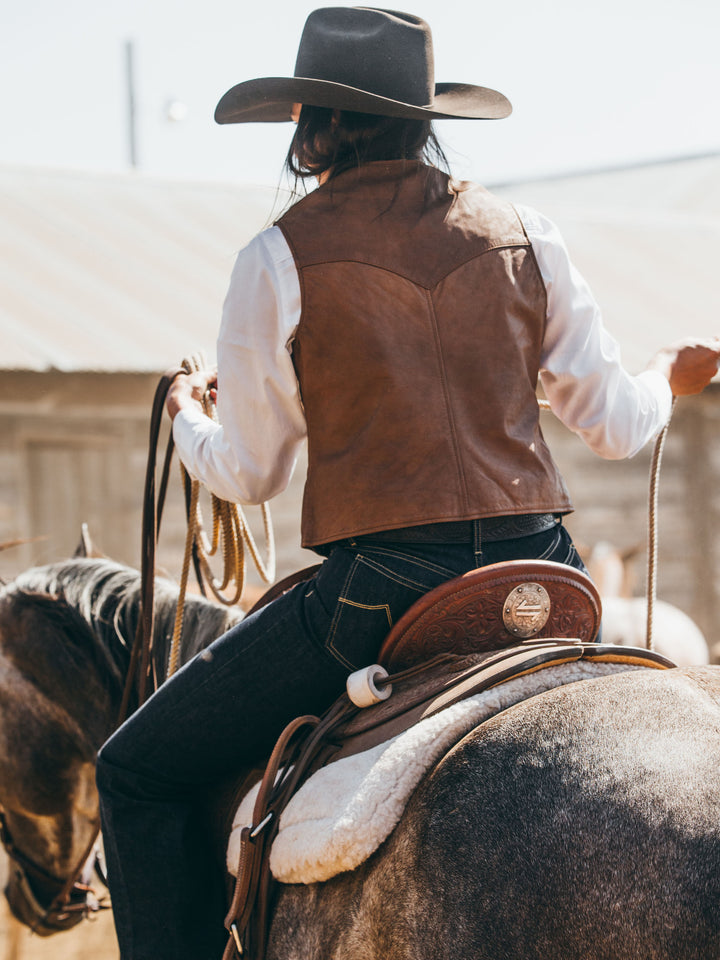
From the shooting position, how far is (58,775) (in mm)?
2693

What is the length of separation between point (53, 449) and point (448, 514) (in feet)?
25.8

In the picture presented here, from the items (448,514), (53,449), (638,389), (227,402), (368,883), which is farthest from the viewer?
(53,449)

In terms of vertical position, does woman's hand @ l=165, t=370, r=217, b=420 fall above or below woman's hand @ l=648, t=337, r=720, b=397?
below

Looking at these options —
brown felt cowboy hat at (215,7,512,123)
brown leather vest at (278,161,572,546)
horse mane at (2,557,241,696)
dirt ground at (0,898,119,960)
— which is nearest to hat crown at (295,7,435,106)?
brown felt cowboy hat at (215,7,512,123)

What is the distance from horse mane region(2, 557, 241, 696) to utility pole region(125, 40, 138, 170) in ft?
71.3

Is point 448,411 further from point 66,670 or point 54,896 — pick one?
point 54,896

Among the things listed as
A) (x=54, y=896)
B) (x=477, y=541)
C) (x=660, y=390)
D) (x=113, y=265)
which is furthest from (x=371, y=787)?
(x=113, y=265)

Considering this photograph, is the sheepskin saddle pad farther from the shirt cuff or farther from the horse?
the shirt cuff

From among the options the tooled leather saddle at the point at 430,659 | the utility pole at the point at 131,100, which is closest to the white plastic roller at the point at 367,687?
the tooled leather saddle at the point at 430,659

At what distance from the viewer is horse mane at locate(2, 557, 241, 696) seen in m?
2.54

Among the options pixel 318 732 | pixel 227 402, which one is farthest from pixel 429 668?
pixel 227 402

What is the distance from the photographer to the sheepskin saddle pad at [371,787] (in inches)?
56.1

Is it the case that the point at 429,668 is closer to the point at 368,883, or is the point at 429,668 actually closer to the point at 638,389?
the point at 368,883

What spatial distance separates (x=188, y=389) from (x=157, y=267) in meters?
8.22
